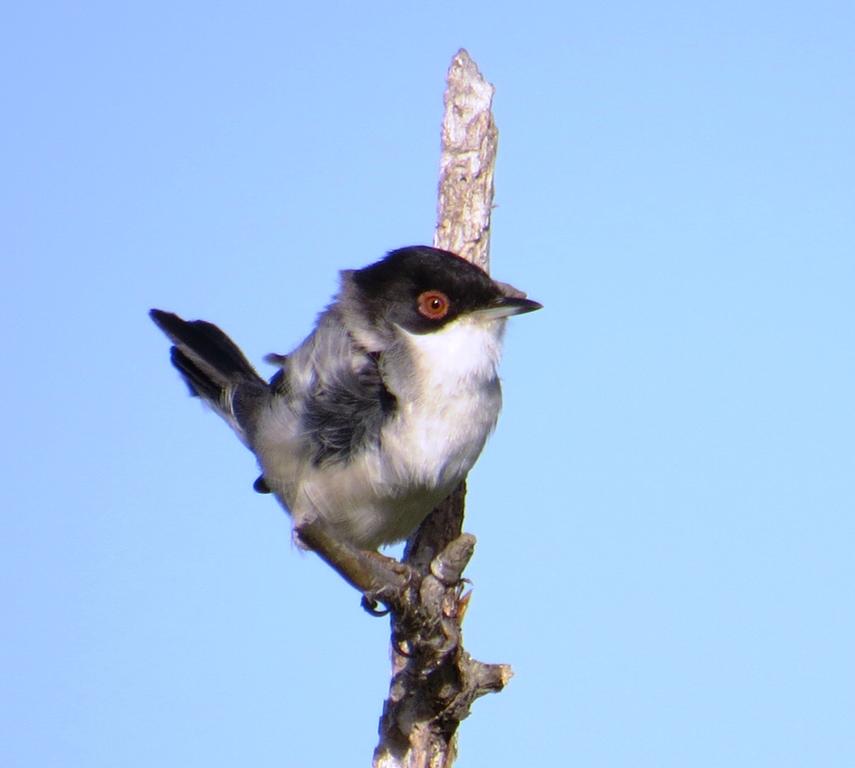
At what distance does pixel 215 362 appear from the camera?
7262mm

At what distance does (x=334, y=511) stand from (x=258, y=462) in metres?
0.82

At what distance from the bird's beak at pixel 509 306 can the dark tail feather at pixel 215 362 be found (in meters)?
1.61

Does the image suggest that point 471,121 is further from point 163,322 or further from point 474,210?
point 163,322

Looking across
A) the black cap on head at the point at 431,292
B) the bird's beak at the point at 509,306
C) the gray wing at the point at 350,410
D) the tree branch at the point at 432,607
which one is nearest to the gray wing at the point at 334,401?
the gray wing at the point at 350,410

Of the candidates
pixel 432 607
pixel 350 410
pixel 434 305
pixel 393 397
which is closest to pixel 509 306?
pixel 434 305

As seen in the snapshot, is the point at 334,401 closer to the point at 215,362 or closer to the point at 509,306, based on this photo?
the point at 509,306

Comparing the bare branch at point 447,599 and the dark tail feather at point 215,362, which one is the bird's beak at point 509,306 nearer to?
the bare branch at point 447,599

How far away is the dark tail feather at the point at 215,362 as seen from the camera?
23.6ft

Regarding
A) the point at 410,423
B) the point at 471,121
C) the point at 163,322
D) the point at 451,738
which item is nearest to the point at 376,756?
the point at 451,738

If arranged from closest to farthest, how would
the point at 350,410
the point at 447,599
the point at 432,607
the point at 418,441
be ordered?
the point at 432,607, the point at 447,599, the point at 418,441, the point at 350,410

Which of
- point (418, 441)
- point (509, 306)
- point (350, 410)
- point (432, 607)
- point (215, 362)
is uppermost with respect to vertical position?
point (215, 362)

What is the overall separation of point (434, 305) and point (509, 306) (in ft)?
1.27

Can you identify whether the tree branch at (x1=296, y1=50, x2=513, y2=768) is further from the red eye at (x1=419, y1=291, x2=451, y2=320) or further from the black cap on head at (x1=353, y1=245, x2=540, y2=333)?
the red eye at (x1=419, y1=291, x2=451, y2=320)

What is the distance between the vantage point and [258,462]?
22.8 feet
